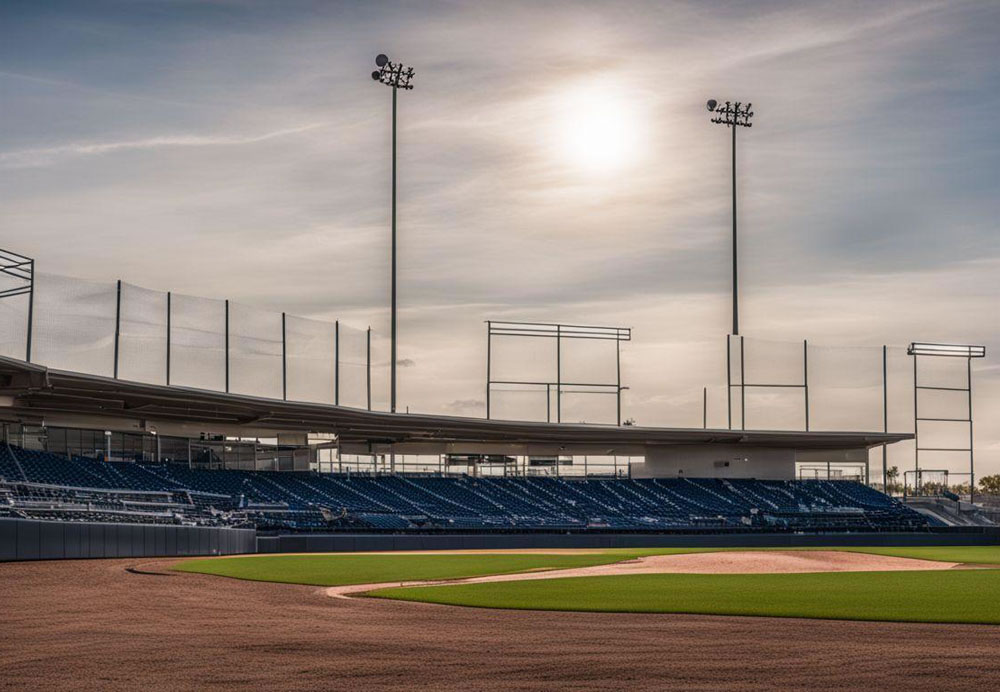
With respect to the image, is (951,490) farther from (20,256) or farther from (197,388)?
(20,256)

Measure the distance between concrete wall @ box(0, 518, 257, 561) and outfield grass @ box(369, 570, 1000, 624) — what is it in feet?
39.0

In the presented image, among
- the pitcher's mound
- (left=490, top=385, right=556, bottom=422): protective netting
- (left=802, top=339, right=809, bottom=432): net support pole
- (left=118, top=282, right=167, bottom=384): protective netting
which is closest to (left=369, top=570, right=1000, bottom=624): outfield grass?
the pitcher's mound

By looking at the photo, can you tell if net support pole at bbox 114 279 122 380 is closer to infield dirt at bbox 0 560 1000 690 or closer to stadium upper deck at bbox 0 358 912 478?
stadium upper deck at bbox 0 358 912 478

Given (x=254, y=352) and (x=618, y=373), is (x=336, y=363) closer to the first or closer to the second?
(x=254, y=352)

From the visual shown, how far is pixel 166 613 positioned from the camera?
16.3 m

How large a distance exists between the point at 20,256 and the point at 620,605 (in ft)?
75.2

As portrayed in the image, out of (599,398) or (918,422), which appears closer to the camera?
(599,398)

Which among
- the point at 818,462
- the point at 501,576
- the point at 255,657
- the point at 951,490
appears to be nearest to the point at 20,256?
the point at 501,576

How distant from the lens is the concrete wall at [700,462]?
207ft

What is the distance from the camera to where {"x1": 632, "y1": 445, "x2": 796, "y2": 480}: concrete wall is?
207ft

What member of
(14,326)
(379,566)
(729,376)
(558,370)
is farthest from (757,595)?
(729,376)

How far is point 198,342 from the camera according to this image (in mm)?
44469

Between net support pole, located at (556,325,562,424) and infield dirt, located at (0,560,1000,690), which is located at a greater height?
net support pole, located at (556,325,562,424)

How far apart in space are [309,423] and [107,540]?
1978 cm
